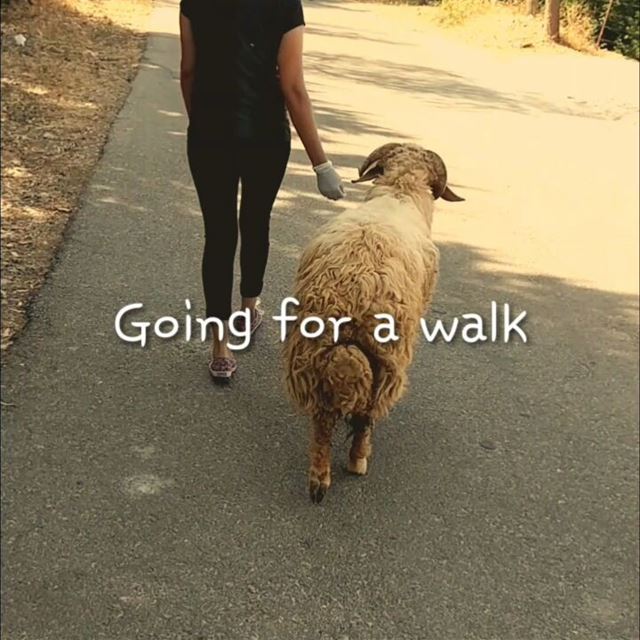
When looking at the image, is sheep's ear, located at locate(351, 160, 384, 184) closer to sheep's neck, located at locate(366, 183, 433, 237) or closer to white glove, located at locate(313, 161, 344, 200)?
sheep's neck, located at locate(366, 183, 433, 237)

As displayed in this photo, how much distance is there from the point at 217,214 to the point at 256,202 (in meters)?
0.26

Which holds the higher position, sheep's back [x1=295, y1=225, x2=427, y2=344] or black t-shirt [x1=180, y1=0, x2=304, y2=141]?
black t-shirt [x1=180, y1=0, x2=304, y2=141]

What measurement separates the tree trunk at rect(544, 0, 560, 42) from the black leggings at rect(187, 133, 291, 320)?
51.8ft

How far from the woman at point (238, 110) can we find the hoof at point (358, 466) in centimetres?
112

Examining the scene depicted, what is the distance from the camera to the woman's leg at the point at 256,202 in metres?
3.98

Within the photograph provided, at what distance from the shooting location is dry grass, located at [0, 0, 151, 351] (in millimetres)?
5566

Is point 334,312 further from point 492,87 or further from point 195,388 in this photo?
point 492,87

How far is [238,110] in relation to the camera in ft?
12.3

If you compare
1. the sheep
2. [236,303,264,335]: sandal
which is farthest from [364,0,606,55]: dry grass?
the sheep

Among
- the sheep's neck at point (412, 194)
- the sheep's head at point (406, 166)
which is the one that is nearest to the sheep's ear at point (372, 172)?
the sheep's head at point (406, 166)

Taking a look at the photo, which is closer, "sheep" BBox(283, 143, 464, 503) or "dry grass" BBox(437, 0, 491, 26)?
"sheep" BBox(283, 143, 464, 503)

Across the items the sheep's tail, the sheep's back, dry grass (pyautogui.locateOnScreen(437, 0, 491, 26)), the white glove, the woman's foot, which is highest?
the white glove

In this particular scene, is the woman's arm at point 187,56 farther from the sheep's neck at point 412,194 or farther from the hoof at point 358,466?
the hoof at point 358,466

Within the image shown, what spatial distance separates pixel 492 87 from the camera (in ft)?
45.6
